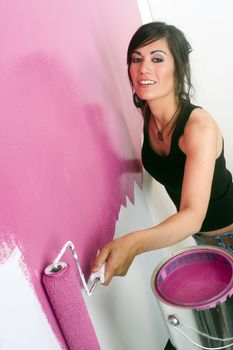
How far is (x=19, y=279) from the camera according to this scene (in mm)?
520

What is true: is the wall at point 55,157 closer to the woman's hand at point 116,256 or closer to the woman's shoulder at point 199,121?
the woman's hand at point 116,256

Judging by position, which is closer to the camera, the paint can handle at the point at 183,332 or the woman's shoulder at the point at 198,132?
the paint can handle at the point at 183,332

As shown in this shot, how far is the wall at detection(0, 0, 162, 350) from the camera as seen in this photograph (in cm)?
53

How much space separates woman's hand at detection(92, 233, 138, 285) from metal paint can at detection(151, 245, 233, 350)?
0.10 meters

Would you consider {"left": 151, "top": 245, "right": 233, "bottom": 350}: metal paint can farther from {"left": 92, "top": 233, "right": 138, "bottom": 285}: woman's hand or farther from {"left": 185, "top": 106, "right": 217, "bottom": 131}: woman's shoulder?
{"left": 185, "top": 106, "right": 217, "bottom": 131}: woman's shoulder

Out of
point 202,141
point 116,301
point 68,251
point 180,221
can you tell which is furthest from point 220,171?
point 68,251

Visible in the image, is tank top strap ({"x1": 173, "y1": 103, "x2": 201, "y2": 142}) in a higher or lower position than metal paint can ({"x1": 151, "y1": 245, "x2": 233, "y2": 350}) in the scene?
higher

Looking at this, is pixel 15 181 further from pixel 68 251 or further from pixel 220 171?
pixel 220 171

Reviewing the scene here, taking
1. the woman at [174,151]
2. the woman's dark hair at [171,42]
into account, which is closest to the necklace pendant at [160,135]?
the woman at [174,151]

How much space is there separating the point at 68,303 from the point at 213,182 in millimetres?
657

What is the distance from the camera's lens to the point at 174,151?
1.00 meters

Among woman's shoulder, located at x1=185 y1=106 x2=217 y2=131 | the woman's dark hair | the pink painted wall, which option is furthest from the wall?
woman's shoulder, located at x1=185 y1=106 x2=217 y2=131

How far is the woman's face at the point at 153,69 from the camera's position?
0.99 metres

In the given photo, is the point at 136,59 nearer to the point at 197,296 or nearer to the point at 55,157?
the point at 55,157
